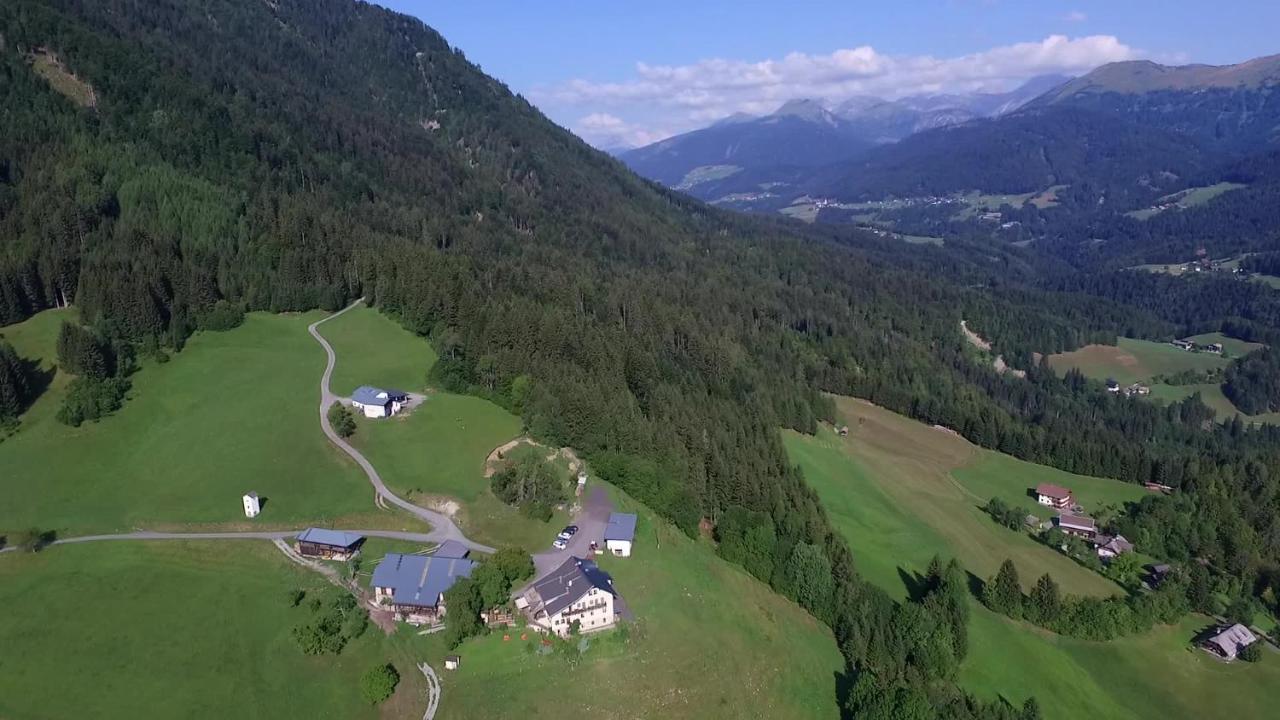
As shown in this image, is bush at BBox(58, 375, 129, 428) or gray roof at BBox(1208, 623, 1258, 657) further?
bush at BBox(58, 375, 129, 428)

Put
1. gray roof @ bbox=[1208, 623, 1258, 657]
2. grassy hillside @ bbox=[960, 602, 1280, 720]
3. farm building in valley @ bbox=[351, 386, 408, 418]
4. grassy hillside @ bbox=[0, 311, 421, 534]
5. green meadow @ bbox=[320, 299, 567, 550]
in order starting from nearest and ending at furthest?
grassy hillside @ bbox=[960, 602, 1280, 720]
grassy hillside @ bbox=[0, 311, 421, 534]
green meadow @ bbox=[320, 299, 567, 550]
gray roof @ bbox=[1208, 623, 1258, 657]
farm building in valley @ bbox=[351, 386, 408, 418]

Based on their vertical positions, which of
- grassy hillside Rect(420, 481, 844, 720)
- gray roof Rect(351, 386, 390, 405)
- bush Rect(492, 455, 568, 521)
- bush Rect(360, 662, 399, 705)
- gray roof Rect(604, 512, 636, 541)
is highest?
gray roof Rect(351, 386, 390, 405)

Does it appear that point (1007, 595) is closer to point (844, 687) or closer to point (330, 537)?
point (844, 687)

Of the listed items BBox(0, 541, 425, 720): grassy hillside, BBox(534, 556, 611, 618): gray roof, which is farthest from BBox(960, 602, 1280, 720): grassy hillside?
BBox(0, 541, 425, 720): grassy hillside

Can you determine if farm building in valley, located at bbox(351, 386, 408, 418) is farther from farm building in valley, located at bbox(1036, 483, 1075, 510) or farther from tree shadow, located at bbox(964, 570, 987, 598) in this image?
farm building in valley, located at bbox(1036, 483, 1075, 510)

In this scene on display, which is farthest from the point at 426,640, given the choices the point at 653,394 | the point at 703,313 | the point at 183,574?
the point at 703,313
